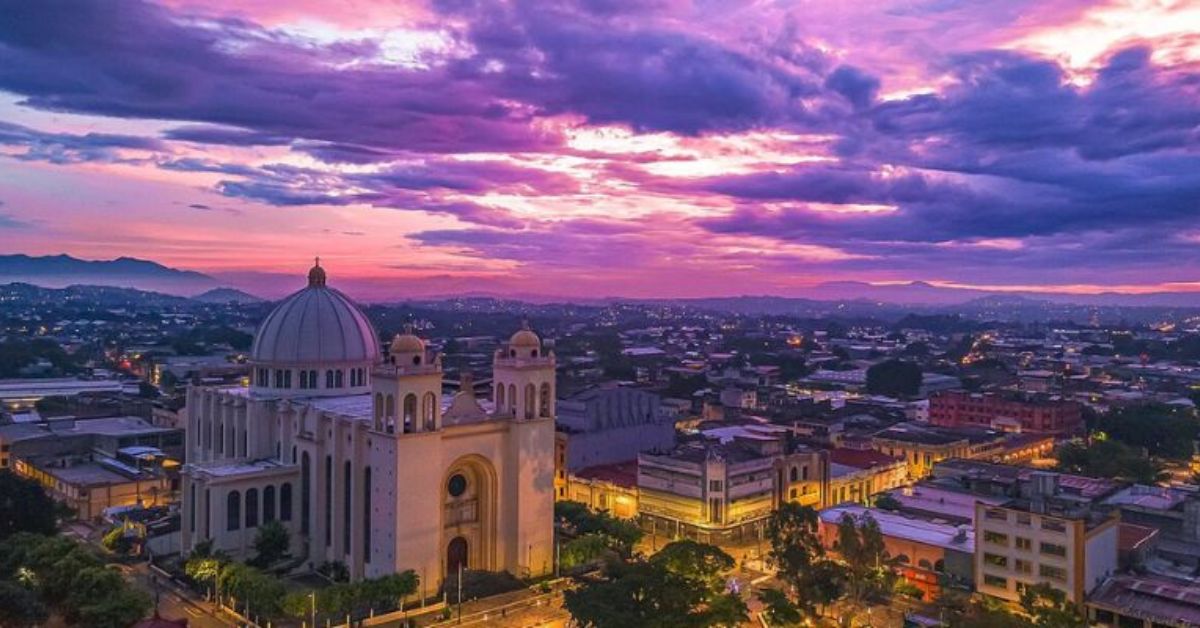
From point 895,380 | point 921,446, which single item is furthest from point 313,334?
point 895,380

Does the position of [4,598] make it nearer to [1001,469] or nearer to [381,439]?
[381,439]

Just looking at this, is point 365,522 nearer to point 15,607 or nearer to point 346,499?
point 346,499

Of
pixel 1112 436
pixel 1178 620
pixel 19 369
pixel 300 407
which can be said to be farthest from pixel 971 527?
pixel 19 369

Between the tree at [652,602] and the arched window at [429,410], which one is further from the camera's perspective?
the arched window at [429,410]

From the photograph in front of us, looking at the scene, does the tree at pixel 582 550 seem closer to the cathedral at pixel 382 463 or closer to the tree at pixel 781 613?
the cathedral at pixel 382 463

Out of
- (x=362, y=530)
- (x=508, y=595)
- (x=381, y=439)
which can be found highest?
(x=381, y=439)

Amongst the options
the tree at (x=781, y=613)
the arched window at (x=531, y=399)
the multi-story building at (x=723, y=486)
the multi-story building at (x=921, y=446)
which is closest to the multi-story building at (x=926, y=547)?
the multi-story building at (x=723, y=486)
